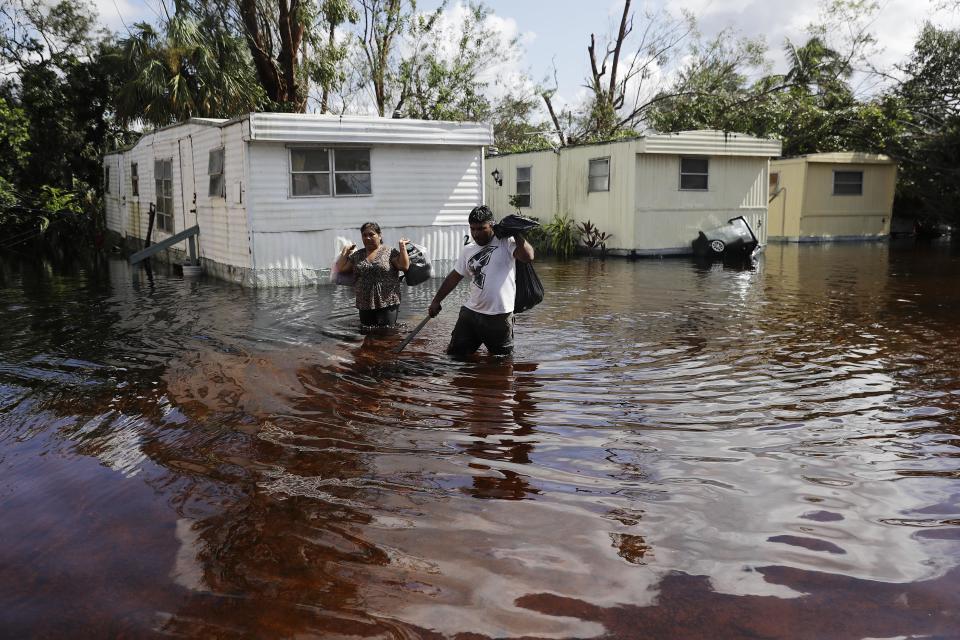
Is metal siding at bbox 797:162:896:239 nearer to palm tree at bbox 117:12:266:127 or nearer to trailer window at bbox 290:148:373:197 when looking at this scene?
trailer window at bbox 290:148:373:197

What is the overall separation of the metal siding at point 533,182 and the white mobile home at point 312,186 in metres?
7.74

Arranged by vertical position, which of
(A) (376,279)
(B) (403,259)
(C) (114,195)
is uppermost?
(C) (114,195)

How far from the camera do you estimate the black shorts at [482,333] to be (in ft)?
23.7

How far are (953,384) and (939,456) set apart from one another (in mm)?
2095

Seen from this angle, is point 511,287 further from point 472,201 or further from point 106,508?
point 472,201

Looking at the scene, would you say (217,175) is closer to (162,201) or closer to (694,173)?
(162,201)

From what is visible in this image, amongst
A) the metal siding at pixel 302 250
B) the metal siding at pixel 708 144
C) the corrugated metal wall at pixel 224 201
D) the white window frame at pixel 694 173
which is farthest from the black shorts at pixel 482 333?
the white window frame at pixel 694 173

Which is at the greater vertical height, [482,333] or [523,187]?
[523,187]

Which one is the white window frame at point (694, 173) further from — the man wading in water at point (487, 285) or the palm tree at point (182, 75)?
the man wading in water at point (487, 285)

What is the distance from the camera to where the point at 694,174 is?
21312mm

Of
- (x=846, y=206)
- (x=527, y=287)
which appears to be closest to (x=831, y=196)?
(x=846, y=206)

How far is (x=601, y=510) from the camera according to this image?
4059mm

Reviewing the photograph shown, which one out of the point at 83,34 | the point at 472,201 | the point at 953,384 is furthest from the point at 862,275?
the point at 83,34

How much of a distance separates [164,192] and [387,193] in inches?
265
